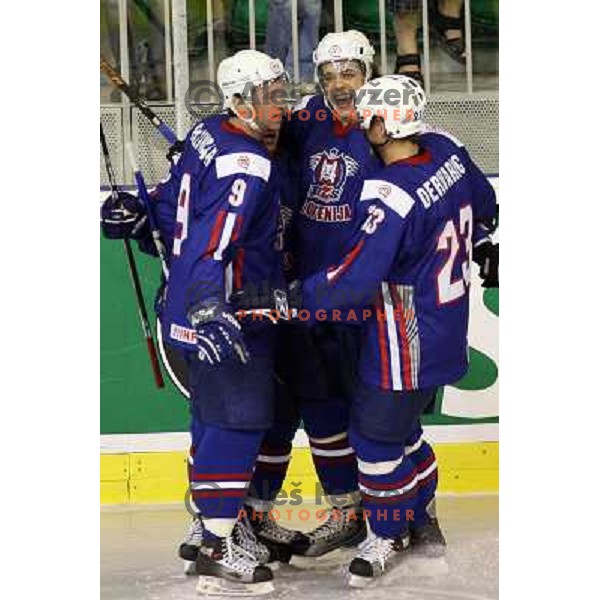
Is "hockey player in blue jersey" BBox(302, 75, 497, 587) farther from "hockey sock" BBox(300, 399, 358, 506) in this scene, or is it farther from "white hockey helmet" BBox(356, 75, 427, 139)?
"hockey sock" BBox(300, 399, 358, 506)

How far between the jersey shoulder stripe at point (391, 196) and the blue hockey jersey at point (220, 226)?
240 mm

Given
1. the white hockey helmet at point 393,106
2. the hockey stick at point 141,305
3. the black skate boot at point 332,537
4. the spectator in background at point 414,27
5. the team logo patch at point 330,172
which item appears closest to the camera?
the white hockey helmet at point 393,106

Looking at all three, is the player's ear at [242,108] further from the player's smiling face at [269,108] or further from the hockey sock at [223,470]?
the hockey sock at [223,470]

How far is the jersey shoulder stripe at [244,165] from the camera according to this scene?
16.4ft

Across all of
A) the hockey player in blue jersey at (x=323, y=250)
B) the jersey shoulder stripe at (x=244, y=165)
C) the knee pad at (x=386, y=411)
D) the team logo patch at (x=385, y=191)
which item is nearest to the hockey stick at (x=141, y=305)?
the hockey player in blue jersey at (x=323, y=250)

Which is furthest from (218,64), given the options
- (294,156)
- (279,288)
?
(279,288)

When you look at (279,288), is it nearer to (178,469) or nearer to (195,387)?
(195,387)

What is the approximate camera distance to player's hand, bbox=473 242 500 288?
5520mm

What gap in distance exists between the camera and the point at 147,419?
6.04 meters

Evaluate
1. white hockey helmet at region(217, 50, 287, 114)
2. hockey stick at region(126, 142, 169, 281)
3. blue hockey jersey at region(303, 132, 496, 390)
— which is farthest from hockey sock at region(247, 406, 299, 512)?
white hockey helmet at region(217, 50, 287, 114)

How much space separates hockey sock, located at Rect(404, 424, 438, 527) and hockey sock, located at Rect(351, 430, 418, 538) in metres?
0.10

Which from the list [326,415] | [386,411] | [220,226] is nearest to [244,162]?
[220,226]

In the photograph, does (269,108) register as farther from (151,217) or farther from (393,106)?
→ (151,217)
